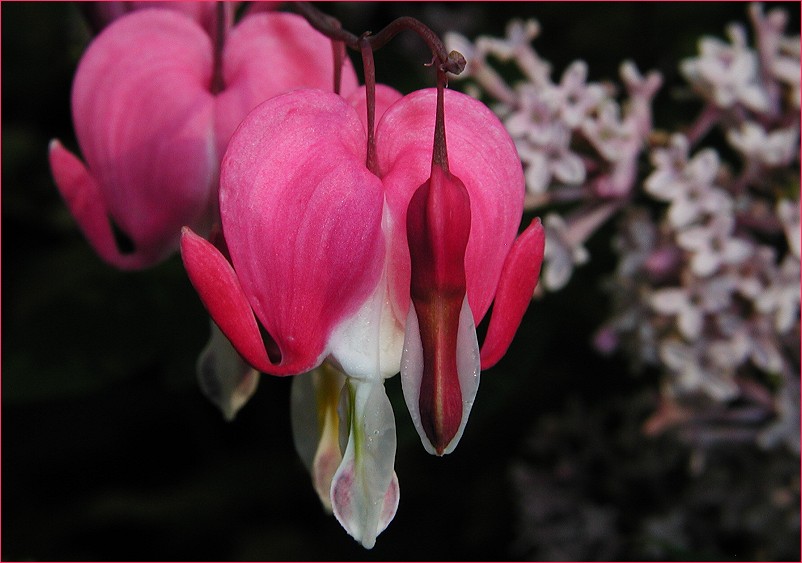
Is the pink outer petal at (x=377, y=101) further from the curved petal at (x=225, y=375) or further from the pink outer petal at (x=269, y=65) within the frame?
the curved petal at (x=225, y=375)

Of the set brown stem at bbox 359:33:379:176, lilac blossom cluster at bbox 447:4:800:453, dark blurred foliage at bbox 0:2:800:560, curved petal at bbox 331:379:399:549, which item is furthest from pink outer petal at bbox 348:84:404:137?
dark blurred foliage at bbox 0:2:800:560

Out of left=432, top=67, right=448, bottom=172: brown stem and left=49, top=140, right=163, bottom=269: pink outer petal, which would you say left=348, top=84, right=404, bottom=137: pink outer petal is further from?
left=49, top=140, right=163, bottom=269: pink outer petal

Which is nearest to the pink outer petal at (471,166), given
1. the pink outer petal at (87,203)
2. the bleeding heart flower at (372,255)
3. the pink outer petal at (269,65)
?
the bleeding heart flower at (372,255)

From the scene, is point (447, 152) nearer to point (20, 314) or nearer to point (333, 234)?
point (333, 234)

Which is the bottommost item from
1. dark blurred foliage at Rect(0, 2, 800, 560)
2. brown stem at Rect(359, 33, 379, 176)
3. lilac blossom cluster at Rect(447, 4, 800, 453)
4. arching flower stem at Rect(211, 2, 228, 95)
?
dark blurred foliage at Rect(0, 2, 800, 560)

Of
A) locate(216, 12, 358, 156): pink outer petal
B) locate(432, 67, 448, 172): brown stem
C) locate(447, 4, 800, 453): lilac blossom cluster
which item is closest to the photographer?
locate(432, 67, 448, 172): brown stem

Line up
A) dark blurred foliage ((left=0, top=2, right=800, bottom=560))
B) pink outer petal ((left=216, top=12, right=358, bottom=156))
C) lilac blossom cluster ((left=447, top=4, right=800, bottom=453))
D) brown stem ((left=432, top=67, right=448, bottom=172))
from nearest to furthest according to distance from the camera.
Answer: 1. brown stem ((left=432, top=67, right=448, bottom=172))
2. pink outer petal ((left=216, top=12, right=358, bottom=156))
3. lilac blossom cluster ((left=447, top=4, right=800, bottom=453))
4. dark blurred foliage ((left=0, top=2, right=800, bottom=560))

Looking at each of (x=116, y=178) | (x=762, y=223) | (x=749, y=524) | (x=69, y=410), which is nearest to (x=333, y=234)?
(x=116, y=178)

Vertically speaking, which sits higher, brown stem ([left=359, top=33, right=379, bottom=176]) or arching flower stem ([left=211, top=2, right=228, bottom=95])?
brown stem ([left=359, top=33, right=379, bottom=176])
